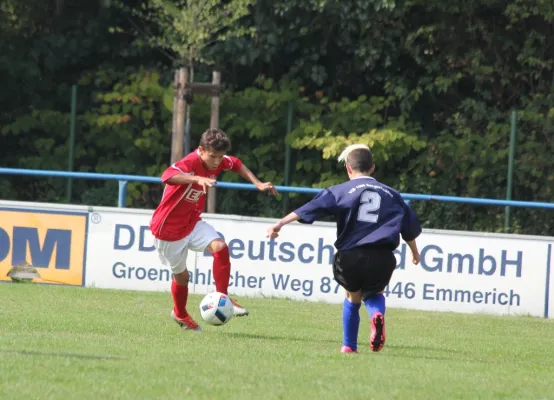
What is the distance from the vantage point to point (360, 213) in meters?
8.21

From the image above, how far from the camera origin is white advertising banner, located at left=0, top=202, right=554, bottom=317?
13.4 metres

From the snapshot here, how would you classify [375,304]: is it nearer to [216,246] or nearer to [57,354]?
[216,246]

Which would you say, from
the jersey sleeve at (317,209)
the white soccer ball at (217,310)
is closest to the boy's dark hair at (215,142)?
the white soccer ball at (217,310)

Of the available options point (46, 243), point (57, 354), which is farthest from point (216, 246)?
point (46, 243)

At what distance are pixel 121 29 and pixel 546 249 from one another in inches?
408

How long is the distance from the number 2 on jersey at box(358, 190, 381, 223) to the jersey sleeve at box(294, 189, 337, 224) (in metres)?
0.18

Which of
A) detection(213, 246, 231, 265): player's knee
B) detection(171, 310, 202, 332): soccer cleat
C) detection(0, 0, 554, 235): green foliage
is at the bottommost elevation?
detection(171, 310, 202, 332): soccer cleat

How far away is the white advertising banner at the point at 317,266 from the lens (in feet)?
44.0

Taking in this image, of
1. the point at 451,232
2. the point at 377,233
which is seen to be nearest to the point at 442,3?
the point at 451,232

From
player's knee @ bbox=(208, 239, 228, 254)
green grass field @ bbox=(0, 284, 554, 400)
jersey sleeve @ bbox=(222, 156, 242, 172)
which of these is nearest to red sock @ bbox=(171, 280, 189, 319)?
green grass field @ bbox=(0, 284, 554, 400)

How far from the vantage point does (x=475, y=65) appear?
Result: 20.5 m

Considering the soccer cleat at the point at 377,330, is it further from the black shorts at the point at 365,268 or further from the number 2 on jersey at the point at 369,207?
the number 2 on jersey at the point at 369,207

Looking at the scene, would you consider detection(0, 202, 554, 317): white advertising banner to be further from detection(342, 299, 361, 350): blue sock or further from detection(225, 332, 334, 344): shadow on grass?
detection(342, 299, 361, 350): blue sock

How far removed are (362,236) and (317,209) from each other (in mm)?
362
